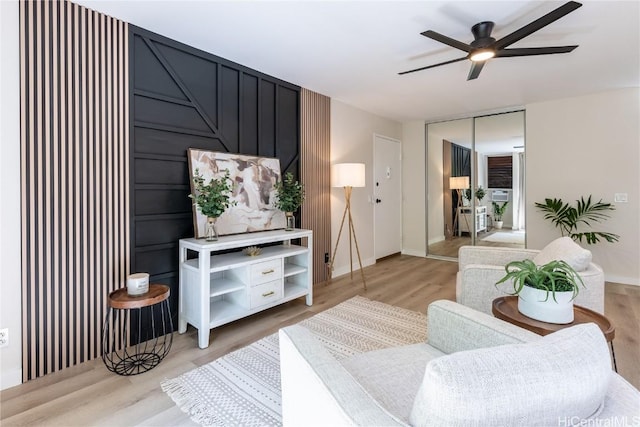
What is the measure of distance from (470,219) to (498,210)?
45 cm

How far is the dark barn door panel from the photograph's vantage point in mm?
2396

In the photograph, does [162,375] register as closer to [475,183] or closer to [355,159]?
[355,159]

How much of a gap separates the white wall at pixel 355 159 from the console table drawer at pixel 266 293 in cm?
150

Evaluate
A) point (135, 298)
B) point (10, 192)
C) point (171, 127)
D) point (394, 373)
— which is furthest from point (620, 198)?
point (10, 192)

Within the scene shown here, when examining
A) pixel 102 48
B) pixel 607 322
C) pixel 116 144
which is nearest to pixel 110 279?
pixel 116 144

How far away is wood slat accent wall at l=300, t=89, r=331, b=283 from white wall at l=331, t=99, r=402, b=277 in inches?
5.4

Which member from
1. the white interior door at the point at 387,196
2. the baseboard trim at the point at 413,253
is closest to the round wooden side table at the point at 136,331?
the white interior door at the point at 387,196

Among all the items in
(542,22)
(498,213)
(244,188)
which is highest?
(542,22)

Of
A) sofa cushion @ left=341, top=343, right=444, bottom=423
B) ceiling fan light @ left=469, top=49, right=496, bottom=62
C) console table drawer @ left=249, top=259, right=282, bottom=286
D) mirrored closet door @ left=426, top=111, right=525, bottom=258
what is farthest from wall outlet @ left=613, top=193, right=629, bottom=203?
console table drawer @ left=249, top=259, right=282, bottom=286

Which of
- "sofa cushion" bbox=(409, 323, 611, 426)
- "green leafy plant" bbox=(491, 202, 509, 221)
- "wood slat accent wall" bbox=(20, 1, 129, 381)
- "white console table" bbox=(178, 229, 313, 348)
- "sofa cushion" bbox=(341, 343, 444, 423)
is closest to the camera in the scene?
"sofa cushion" bbox=(409, 323, 611, 426)

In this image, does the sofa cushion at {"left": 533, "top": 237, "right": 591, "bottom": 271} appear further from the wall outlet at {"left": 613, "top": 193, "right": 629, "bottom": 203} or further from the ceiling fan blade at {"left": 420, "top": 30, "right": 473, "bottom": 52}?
the wall outlet at {"left": 613, "top": 193, "right": 629, "bottom": 203}

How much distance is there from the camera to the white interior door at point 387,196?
5074 mm

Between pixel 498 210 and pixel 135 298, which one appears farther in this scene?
pixel 498 210

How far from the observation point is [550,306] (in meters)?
1.57
